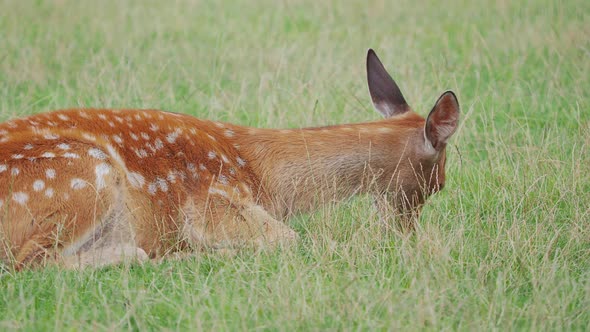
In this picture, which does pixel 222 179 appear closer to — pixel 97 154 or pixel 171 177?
pixel 171 177

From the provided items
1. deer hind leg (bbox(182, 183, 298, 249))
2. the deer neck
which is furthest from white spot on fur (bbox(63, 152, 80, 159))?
the deer neck

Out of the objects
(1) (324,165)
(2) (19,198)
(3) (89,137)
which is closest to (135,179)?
(3) (89,137)

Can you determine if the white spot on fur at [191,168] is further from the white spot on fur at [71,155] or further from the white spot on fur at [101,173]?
the white spot on fur at [71,155]

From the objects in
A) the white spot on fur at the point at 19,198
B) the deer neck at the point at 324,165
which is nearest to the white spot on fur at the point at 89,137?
the white spot on fur at the point at 19,198

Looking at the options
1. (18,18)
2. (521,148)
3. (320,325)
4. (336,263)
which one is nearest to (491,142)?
(521,148)

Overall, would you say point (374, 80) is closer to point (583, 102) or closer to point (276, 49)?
point (583, 102)

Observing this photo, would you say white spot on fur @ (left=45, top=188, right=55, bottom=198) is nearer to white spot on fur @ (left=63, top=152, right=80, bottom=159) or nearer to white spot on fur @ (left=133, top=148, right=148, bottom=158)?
white spot on fur @ (left=63, top=152, right=80, bottom=159)

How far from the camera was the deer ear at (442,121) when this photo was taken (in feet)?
18.2

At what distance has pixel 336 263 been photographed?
5.07 meters

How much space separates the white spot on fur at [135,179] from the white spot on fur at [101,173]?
0.51 ft

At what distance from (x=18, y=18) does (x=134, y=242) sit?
6.46 m

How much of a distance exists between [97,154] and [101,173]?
0.41 feet

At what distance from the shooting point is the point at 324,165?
589 centimetres

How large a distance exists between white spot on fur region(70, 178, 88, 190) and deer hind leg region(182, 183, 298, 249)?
0.62 metres
